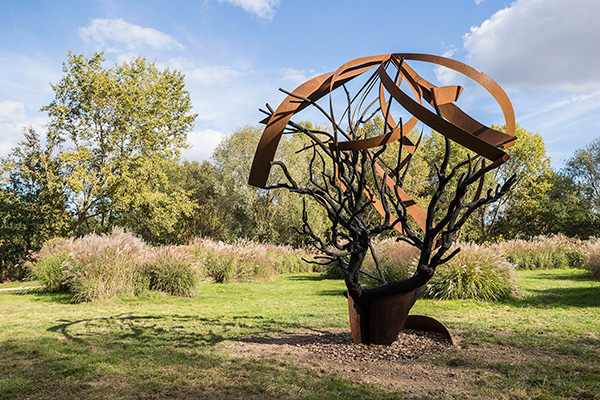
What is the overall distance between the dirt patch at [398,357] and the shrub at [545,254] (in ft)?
40.8

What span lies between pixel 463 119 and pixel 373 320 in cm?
222

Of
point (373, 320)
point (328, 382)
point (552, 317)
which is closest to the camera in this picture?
point (328, 382)

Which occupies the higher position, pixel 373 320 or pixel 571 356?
pixel 373 320

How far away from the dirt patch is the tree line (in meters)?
12.0

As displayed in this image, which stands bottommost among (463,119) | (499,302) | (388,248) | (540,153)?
(499,302)

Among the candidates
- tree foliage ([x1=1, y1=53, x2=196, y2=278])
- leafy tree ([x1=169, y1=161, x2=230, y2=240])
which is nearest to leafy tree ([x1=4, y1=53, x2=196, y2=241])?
tree foliage ([x1=1, y1=53, x2=196, y2=278])

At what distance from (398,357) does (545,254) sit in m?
14.7

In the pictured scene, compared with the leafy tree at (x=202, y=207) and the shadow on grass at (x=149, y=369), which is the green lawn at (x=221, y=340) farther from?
the leafy tree at (x=202, y=207)

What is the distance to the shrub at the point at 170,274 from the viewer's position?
8891 millimetres

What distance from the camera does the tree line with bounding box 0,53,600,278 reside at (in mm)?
18438

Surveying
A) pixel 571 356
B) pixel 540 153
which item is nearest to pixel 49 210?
pixel 571 356

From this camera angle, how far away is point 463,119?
12.4 ft

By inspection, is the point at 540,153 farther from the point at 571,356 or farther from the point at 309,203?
the point at 571,356

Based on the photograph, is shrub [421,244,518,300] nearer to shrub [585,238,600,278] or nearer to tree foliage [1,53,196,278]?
shrub [585,238,600,278]
